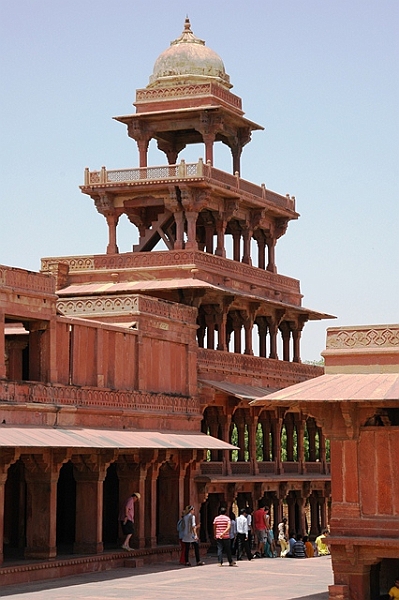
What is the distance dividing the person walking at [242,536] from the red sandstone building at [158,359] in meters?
1.72

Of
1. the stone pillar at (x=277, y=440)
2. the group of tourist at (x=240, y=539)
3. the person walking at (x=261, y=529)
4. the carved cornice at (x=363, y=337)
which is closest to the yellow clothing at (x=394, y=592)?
the carved cornice at (x=363, y=337)

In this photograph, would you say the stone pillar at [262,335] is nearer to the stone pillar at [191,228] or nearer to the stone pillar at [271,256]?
the stone pillar at [271,256]

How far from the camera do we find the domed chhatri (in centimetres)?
3956

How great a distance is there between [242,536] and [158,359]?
472cm

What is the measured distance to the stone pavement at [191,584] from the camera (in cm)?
2252

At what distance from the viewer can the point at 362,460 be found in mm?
20688

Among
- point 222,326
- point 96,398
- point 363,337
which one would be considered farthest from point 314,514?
point 363,337

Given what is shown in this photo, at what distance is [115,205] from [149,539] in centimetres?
1188

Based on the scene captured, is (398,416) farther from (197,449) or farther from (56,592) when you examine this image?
(197,449)

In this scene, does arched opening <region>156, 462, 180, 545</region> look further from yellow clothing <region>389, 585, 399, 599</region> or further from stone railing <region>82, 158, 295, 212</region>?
yellow clothing <region>389, 585, 399, 599</region>

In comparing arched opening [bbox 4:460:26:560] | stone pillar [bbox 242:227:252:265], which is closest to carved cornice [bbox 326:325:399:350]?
arched opening [bbox 4:460:26:560]

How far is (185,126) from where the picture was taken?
3969 centimetres

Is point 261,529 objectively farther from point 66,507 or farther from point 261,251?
point 261,251

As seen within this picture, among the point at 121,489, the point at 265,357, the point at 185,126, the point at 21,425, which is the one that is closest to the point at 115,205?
the point at 185,126
